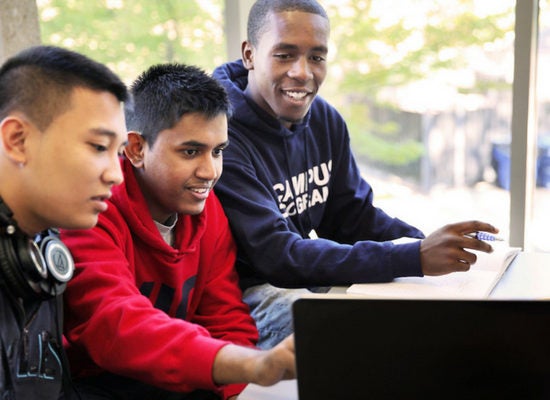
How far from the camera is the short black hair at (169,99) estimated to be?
1422 millimetres

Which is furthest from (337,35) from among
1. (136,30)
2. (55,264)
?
(55,264)

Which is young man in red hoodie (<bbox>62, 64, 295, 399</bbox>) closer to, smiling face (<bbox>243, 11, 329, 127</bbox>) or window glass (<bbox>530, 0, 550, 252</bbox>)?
smiling face (<bbox>243, 11, 329, 127</bbox>)

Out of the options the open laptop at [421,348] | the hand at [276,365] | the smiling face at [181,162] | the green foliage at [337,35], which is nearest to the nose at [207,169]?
the smiling face at [181,162]

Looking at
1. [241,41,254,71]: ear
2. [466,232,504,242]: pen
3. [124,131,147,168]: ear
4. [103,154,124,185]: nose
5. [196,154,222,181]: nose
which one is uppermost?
[241,41,254,71]: ear

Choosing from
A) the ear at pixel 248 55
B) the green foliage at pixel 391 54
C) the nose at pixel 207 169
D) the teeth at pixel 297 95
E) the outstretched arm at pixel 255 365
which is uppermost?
the green foliage at pixel 391 54

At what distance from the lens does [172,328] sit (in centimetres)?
110

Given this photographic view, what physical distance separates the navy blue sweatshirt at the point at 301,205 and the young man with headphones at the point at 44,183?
0.50 m

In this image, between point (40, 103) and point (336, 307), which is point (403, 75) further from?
point (336, 307)

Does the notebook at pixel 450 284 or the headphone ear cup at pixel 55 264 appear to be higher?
the headphone ear cup at pixel 55 264

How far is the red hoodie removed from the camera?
1092mm

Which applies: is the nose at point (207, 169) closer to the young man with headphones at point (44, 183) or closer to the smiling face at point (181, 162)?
the smiling face at point (181, 162)

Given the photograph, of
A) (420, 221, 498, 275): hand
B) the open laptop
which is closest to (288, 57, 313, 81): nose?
(420, 221, 498, 275): hand

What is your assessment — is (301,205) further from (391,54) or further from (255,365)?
(391,54)

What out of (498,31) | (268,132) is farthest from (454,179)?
(268,132)
